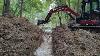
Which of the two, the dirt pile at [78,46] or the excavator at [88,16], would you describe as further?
the excavator at [88,16]

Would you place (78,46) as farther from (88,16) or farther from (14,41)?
(88,16)

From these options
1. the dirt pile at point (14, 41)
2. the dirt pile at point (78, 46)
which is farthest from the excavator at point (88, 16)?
the dirt pile at point (14, 41)

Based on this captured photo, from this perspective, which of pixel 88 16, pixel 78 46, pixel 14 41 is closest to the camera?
pixel 78 46

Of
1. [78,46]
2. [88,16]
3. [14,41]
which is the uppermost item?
[14,41]

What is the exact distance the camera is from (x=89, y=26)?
Answer: 60.7 feet

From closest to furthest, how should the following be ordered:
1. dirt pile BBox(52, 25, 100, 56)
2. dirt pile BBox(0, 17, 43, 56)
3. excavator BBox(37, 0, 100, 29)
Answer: dirt pile BBox(0, 17, 43, 56)
dirt pile BBox(52, 25, 100, 56)
excavator BBox(37, 0, 100, 29)

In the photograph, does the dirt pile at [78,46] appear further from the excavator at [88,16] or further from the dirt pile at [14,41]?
the excavator at [88,16]

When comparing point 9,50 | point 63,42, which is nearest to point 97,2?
point 63,42

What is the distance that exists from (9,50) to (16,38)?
2.34m

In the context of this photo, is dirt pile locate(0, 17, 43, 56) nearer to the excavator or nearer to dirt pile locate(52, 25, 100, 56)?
dirt pile locate(52, 25, 100, 56)

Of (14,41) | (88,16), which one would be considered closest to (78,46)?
(14,41)

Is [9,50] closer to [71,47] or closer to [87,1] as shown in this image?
[71,47]

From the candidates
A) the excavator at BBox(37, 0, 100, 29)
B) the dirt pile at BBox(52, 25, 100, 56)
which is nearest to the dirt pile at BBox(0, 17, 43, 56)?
the dirt pile at BBox(52, 25, 100, 56)

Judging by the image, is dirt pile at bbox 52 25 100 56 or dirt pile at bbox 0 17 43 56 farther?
Result: dirt pile at bbox 52 25 100 56
